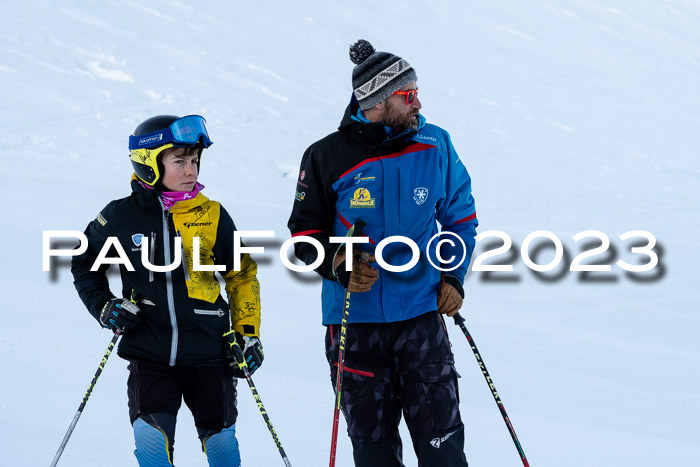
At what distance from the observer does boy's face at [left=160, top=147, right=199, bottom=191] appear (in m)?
3.61

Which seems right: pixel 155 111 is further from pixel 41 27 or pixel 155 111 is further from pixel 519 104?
pixel 519 104

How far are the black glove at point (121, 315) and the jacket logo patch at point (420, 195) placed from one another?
1.19 m

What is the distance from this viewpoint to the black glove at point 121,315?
3502 mm

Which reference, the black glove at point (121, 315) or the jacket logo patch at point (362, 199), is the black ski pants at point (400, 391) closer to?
the jacket logo patch at point (362, 199)

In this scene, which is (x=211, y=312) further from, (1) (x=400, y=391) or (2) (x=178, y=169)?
(1) (x=400, y=391)

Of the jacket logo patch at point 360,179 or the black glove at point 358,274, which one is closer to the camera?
the black glove at point 358,274

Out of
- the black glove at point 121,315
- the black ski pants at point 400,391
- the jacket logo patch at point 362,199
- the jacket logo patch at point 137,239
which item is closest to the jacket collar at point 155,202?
the jacket logo patch at point 137,239

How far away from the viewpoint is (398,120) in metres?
3.54

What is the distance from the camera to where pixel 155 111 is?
1773 centimetres

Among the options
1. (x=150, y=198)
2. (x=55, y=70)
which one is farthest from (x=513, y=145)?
(x=150, y=198)

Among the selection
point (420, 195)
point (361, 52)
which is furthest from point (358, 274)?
point (361, 52)

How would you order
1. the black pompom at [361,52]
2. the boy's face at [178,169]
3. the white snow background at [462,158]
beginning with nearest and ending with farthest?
1. the boy's face at [178,169]
2. the black pompom at [361,52]
3. the white snow background at [462,158]

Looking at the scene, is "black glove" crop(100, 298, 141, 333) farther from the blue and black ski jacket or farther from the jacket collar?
the blue and black ski jacket

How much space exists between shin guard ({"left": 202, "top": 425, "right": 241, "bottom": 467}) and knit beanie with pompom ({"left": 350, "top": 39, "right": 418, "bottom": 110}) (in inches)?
57.1
